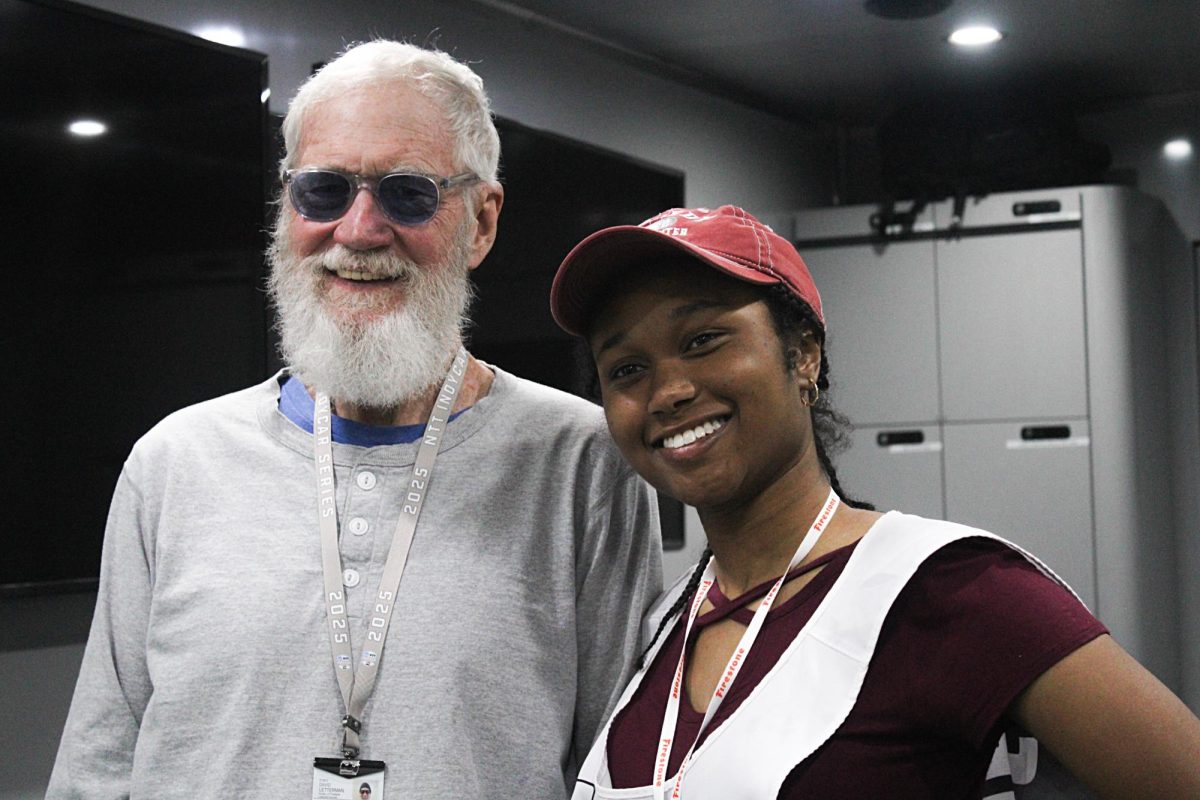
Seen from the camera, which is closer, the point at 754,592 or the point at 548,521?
the point at 754,592

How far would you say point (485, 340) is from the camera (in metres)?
3.52

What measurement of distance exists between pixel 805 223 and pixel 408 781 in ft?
12.7

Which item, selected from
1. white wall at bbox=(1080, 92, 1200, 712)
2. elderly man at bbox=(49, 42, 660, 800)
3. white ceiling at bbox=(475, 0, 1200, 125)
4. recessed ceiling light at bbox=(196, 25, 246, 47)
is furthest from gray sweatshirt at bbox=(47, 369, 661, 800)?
white wall at bbox=(1080, 92, 1200, 712)

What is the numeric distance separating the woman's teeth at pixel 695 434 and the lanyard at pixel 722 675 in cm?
13

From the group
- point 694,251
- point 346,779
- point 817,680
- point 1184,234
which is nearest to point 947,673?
point 817,680

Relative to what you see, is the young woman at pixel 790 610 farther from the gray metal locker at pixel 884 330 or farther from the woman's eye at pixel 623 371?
A: the gray metal locker at pixel 884 330

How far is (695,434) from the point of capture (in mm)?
1295

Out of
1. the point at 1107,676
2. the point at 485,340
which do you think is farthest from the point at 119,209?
the point at 1107,676

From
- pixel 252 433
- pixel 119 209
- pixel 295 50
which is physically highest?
pixel 295 50

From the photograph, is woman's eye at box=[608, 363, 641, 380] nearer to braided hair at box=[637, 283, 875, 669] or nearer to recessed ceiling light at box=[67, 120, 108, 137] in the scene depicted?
braided hair at box=[637, 283, 875, 669]

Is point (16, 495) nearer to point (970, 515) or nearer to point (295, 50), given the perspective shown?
point (295, 50)

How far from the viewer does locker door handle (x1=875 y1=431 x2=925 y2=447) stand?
479cm

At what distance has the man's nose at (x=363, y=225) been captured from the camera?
152 cm

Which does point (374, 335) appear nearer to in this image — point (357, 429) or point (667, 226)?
point (357, 429)
